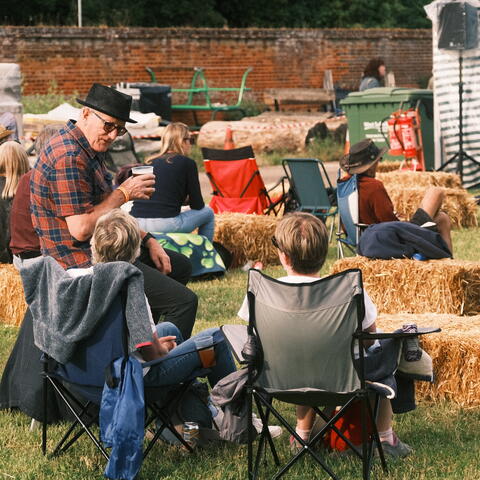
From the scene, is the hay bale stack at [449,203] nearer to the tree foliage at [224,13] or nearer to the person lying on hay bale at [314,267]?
the person lying on hay bale at [314,267]

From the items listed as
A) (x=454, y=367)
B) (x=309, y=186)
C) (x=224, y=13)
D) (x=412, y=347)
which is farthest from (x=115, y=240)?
(x=224, y=13)

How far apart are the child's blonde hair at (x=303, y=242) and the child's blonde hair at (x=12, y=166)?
12.1 ft

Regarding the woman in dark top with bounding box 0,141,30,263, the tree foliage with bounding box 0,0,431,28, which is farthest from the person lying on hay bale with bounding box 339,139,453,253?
the tree foliage with bounding box 0,0,431,28

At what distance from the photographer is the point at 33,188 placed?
5.66m

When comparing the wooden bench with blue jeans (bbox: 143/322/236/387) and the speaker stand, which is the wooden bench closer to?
the speaker stand

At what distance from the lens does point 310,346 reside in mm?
4586

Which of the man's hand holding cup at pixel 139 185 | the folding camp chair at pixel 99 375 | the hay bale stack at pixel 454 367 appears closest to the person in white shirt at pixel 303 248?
the folding camp chair at pixel 99 375

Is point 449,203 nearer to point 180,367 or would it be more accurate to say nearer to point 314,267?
point 314,267

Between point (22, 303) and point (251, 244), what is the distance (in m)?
3.05

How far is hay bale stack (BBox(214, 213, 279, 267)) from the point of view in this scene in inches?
419

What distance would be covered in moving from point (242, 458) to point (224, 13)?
107 feet

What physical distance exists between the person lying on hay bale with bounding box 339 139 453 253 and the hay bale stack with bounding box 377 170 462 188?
13.5 feet

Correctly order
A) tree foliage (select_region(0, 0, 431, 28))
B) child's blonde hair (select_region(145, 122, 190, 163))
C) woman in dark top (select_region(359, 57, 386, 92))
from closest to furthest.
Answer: child's blonde hair (select_region(145, 122, 190, 163))
woman in dark top (select_region(359, 57, 386, 92))
tree foliage (select_region(0, 0, 431, 28))

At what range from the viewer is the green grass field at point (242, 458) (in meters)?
4.89
